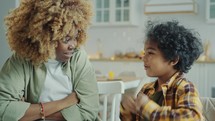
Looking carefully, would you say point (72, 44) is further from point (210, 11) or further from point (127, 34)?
point (127, 34)

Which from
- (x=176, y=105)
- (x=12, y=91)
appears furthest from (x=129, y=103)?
(x=12, y=91)

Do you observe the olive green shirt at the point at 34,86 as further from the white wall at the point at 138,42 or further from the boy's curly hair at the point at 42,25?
the white wall at the point at 138,42

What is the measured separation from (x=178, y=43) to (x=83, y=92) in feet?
1.34

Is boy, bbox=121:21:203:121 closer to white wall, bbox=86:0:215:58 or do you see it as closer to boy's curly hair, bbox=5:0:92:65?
boy's curly hair, bbox=5:0:92:65

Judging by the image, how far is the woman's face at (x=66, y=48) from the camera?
51.6 inches

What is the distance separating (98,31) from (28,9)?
4459 mm

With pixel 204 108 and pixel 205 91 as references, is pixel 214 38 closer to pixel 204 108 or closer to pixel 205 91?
pixel 205 91

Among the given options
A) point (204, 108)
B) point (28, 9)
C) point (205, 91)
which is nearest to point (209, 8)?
point (205, 91)

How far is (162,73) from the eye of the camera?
1270 millimetres

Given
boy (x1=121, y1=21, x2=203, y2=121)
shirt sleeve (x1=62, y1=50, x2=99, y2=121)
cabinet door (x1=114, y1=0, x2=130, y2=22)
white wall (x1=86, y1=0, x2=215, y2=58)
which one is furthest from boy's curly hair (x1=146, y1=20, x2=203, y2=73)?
cabinet door (x1=114, y1=0, x2=130, y2=22)

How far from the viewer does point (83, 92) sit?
4.37 feet

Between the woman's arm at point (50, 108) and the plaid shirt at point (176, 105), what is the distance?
28cm

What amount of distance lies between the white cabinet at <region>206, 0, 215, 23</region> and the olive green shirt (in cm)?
384

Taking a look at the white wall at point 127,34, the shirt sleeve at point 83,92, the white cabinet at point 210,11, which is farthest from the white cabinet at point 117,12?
the shirt sleeve at point 83,92
